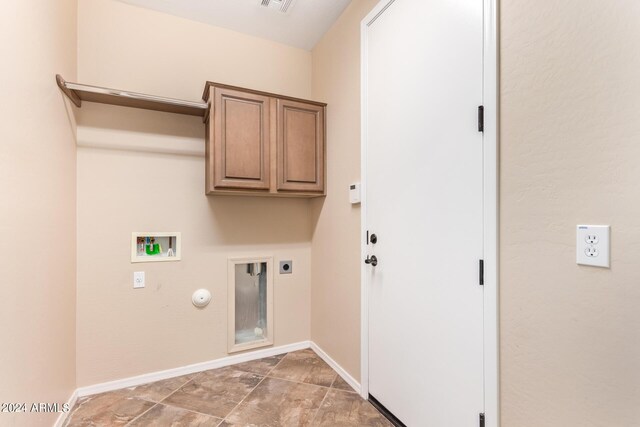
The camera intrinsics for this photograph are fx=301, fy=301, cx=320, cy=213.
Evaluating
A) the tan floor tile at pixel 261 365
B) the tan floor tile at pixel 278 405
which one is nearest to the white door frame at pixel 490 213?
the tan floor tile at pixel 278 405

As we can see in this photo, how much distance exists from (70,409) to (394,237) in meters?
2.25

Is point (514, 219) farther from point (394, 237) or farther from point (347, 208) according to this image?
point (347, 208)

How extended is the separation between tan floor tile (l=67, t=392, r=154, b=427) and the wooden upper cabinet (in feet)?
4.79

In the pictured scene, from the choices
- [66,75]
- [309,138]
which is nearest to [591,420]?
[309,138]

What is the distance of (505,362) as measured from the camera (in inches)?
45.4

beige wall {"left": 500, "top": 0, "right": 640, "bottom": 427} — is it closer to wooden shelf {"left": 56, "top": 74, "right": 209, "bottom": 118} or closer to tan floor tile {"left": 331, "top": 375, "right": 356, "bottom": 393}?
tan floor tile {"left": 331, "top": 375, "right": 356, "bottom": 393}

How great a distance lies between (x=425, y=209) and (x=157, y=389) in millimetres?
2162

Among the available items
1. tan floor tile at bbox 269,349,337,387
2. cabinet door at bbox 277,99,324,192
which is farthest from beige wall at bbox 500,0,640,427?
cabinet door at bbox 277,99,324,192

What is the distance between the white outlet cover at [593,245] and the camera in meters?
0.88

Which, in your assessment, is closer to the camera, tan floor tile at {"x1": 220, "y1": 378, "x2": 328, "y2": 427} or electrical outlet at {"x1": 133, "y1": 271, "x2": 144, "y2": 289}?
tan floor tile at {"x1": 220, "y1": 378, "x2": 328, "y2": 427}

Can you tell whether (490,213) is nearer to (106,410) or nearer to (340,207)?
(340,207)

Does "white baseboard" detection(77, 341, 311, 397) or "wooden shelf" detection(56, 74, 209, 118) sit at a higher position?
"wooden shelf" detection(56, 74, 209, 118)

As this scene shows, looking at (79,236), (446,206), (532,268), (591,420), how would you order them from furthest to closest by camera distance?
(79,236)
(446,206)
(532,268)
(591,420)

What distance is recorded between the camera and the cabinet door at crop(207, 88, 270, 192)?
2076 mm
